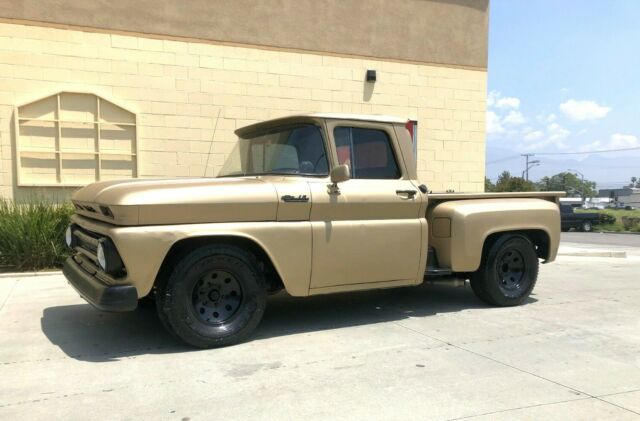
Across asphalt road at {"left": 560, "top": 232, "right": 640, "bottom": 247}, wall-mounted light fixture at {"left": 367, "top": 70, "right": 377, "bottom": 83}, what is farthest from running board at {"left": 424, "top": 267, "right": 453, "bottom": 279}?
asphalt road at {"left": 560, "top": 232, "right": 640, "bottom": 247}

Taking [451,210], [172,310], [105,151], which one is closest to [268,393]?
[172,310]

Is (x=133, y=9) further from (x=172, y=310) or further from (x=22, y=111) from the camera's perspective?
(x=172, y=310)

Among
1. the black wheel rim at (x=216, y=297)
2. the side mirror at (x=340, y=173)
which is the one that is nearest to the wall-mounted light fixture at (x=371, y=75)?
the side mirror at (x=340, y=173)

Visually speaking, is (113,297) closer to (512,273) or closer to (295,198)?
(295,198)

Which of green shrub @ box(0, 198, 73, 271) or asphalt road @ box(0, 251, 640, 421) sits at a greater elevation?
green shrub @ box(0, 198, 73, 271)

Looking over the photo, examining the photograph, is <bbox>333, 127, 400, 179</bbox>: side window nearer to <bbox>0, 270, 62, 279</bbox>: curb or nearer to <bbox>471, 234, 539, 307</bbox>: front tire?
<bbox>471, 234, 539, 307</bbox>: front tire

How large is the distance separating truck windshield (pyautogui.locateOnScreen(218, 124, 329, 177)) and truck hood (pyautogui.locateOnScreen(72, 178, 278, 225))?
16.4 inches

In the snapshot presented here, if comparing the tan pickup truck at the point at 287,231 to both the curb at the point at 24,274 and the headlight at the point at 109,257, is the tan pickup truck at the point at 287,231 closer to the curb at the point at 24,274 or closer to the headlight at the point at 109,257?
the headlight at the point at 109,257

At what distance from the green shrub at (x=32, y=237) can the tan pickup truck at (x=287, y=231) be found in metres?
3.47

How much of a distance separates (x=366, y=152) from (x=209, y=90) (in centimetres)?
600

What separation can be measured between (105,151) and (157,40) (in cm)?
231

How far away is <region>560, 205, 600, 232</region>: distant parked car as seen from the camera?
32.0m

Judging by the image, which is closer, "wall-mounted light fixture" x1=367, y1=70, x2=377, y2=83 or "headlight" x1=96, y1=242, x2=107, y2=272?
"headlight" x1=96, y1=242, x2=107, y2=272

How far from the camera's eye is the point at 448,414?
11.4 feet
